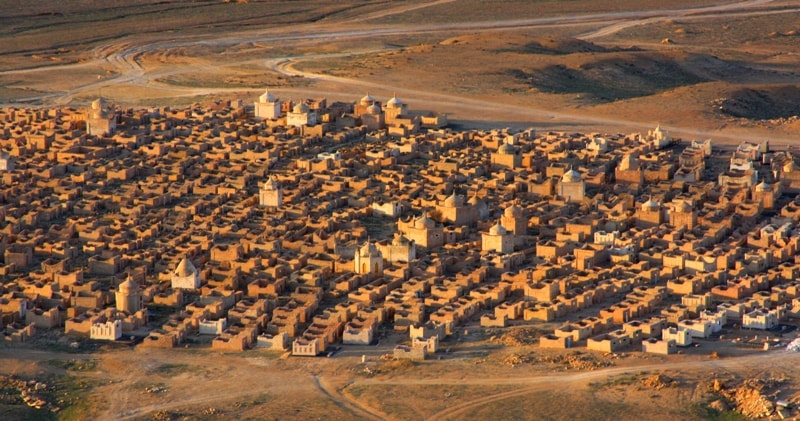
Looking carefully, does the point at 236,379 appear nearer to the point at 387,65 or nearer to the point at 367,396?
the point at 367,396

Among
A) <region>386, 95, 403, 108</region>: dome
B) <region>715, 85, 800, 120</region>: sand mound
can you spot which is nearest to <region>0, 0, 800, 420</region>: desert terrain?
<region>715, 85, 800, 120</region>: sand mound

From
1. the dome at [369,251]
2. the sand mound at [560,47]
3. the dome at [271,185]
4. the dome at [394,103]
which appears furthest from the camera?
the sand mound at [560,47]

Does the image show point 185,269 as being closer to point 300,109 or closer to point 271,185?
point 271,185

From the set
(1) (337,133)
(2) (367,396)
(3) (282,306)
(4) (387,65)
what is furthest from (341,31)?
(2) (367,396)

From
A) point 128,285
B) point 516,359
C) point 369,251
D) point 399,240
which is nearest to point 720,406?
point 516,359

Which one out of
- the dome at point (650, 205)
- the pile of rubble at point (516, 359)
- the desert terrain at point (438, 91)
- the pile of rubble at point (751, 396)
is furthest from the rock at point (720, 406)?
the dome at point (650, 205)

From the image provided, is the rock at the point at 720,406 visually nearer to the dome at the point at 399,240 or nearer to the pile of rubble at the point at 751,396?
the pile of rubble at the point at 751,396
